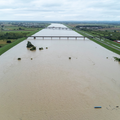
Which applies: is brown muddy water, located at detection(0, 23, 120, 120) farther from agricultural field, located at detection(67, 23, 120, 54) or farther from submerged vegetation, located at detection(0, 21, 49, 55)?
agricultural field, located at detection(67, 23, 120, 54)

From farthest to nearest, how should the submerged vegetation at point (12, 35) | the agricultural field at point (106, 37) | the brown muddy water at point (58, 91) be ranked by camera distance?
1. the agricultural field at point (106, 37)
2. the submerged vegetation at point (12, 35)
3. the brown muddy water at point (58, 91)

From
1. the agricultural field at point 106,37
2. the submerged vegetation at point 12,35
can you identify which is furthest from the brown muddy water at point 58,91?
the agricultural field at point 106,37

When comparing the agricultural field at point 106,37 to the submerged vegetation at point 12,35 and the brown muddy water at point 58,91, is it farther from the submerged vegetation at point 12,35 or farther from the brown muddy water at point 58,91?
the submerged vegetation at point 12,35

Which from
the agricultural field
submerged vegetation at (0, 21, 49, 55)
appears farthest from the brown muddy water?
the agricultural field

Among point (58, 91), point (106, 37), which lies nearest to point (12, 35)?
point (106, 37)

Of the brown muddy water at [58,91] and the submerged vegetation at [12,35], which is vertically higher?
the submerged vegetation at [12,35]

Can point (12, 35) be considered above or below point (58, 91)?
above

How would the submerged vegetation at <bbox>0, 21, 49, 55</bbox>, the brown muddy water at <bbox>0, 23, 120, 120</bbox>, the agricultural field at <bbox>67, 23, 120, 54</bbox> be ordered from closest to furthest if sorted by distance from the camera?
the brown muddy water at <bbox>0, 23, 120, 120</bbox> → the submerged vegetation at <bbox>0, 21, 49, 55</bbox> → the agricultural field at <bbox>67, 23, 120, 54</bbox>

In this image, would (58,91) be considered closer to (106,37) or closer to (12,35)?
(106,37)

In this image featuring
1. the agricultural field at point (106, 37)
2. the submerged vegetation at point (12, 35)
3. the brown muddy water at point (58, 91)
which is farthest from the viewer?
the agricultural field at point (106, 37)
